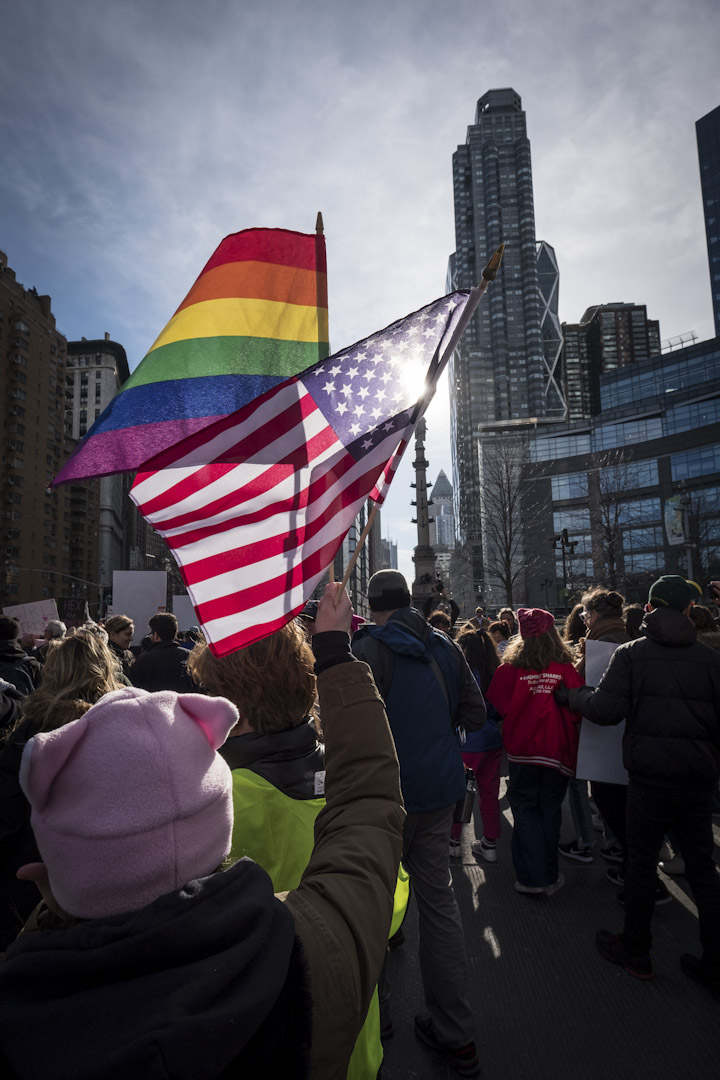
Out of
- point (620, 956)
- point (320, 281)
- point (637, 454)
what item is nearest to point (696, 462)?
point (637, 454)

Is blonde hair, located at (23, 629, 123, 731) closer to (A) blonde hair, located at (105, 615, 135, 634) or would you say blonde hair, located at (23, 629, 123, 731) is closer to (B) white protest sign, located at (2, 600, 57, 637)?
(A) blonde hair, located at (105, 615, 135, 634)

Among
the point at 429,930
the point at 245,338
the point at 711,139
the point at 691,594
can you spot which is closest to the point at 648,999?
the point at 429,930

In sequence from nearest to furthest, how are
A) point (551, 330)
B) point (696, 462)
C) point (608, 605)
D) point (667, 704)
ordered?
point (667, 704) → point (608, 605) → point (696, 462) → point (551, 330)

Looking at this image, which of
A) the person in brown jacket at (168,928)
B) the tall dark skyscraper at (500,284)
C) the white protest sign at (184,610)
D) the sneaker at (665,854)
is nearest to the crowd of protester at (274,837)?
the person in brown jacket at (168,928)

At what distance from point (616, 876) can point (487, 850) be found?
3.57ft

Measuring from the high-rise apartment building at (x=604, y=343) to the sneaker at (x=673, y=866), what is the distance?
519 ft

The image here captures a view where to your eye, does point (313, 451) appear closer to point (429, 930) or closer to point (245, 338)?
point (245, 338)

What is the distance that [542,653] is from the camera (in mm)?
5086

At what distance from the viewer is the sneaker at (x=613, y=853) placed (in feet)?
18.1

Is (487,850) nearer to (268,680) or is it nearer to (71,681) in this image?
(71,681)

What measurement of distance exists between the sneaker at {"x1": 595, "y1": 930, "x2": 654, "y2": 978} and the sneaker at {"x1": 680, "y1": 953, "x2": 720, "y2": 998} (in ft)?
0.68

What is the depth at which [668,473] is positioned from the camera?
7981 cm

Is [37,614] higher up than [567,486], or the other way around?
[567,486]

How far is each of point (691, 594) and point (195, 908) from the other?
4081 mm
